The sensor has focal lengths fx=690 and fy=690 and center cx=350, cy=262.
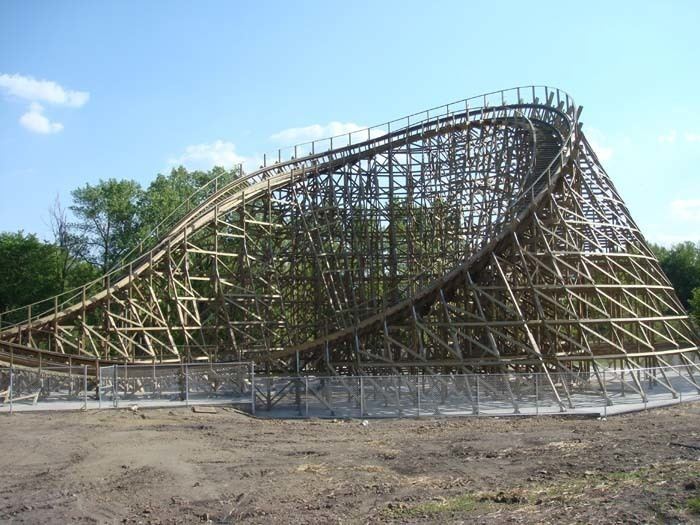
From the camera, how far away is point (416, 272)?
1030 inches

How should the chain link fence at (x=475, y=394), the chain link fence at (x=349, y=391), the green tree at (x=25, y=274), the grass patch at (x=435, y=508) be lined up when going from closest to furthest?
the grass patch at (x=435, y=508)
the chain link fence at (x=475, y=394)
the chain link fence at (x=349, y=391)
the green tree at (x=25, y=274)

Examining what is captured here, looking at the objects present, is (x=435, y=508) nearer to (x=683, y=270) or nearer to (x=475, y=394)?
(x=475, y=394)

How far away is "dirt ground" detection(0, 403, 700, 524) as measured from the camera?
9.34 metres

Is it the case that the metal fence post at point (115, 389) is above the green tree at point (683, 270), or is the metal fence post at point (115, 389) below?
below

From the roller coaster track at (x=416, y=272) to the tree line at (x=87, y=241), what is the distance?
1888cm

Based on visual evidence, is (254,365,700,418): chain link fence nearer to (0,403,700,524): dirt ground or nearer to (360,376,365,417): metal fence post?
(360,376,365,417): metal fence post

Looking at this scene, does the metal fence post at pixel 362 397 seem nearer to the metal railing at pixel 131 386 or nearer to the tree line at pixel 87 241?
the metal railing at pixel 131 386

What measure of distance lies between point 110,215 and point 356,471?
40.3 m

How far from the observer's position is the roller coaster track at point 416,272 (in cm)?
2192

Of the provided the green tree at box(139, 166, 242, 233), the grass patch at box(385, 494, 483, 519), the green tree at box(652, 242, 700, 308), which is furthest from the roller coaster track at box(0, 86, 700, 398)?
the green tree at box(652, 242, 700, 308)

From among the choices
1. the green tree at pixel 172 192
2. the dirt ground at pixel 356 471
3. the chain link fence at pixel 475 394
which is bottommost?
the dirt ground at pixel 356 471

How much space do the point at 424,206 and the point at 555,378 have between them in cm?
959

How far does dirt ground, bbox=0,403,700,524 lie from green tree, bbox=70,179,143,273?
31244 millimetres

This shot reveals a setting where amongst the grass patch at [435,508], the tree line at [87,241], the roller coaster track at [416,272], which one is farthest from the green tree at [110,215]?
the grass patch at [435,508]
